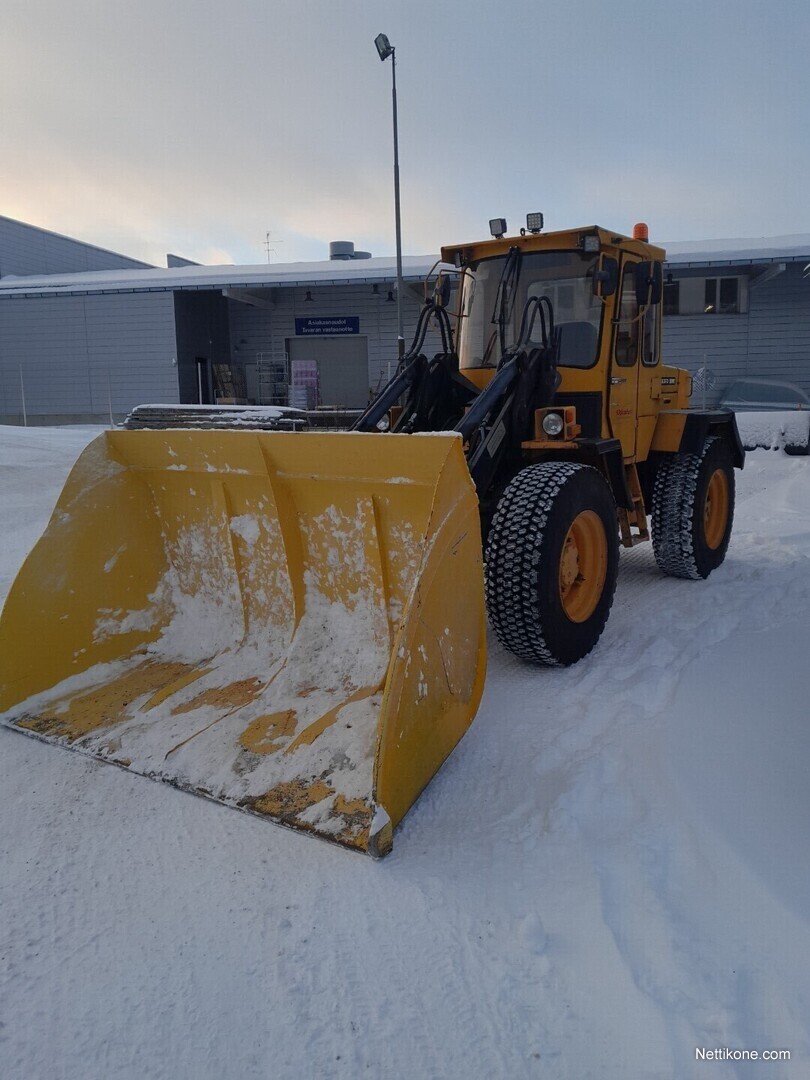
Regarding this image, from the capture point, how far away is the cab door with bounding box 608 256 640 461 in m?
5.20

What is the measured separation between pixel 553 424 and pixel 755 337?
1885cm

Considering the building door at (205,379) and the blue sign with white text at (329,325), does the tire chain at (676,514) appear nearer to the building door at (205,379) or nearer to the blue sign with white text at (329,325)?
the blue sign with white text at (329,325)

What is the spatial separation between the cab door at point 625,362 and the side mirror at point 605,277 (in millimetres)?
222

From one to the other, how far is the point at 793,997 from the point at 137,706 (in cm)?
275

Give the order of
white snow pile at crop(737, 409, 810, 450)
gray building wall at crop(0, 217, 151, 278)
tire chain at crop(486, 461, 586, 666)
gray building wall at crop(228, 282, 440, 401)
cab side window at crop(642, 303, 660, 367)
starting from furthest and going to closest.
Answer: gray building wall at crop(0, 217, 151, 278)
gray building wall at crop(228, 282, 440, 401)
white snow pile at crop(737, 409, 810, 450)
cab side window at crop(642, 303, 660, 367)
tire chain at crop(486, 461, 586, 666)

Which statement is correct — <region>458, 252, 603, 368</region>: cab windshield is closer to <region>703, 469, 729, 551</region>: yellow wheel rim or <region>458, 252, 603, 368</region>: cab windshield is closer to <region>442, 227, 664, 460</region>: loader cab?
<region>442, 227, 664, 460</region>: loader cab

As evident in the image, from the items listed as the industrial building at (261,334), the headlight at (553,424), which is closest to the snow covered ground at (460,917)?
the headlight at (553,424)

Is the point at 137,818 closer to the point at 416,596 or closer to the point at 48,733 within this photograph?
the point at 48,733

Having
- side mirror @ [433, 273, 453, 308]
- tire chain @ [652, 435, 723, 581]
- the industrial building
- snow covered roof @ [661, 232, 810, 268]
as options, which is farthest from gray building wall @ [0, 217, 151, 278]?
tire chain @ [652, 435, 723, 581]

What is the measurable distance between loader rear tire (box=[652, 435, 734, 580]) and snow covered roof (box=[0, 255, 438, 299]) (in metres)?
13.8

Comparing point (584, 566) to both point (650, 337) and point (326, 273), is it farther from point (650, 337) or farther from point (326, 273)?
point (326, 273)

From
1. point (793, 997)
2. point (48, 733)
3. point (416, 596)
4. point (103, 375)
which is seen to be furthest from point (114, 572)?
point (103, 375)

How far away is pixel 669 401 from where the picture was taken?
6.36 meters

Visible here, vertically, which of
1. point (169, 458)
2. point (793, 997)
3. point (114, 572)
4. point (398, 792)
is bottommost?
point (793, 997)
